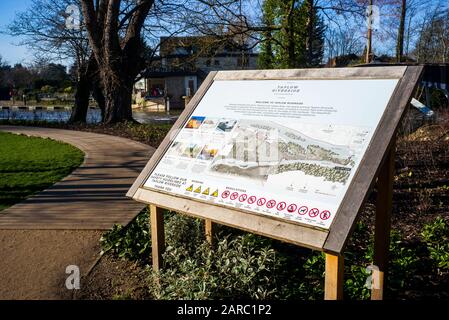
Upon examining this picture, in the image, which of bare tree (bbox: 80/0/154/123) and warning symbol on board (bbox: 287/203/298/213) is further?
bare tree (bbox: 80/0/154/123)

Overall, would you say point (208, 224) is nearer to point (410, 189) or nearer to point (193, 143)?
point (193, 143)

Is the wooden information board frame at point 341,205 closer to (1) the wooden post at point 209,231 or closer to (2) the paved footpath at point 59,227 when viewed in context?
(1) the wooden post at point 209,231

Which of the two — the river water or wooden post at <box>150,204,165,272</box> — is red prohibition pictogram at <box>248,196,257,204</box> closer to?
wooden post at <box>150,204,165,272</box>

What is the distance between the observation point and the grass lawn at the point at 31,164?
5.88 m

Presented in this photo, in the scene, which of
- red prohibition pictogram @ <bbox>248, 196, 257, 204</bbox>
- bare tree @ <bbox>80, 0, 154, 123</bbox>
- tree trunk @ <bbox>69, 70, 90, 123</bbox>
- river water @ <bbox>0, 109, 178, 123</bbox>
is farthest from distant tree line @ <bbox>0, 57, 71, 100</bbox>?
red prohibition pictogram @ <bbox>248, 196, 257, 204</bbox>

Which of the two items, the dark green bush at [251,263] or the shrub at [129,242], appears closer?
the dark green bush at [251,263]

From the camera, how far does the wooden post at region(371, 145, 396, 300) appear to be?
2680 millimetres

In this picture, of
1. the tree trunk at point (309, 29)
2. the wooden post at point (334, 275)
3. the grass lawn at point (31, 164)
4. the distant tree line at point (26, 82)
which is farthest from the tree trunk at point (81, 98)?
the distant tree line at point (26, 82)

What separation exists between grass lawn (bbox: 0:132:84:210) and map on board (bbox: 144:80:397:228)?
10.9 ft

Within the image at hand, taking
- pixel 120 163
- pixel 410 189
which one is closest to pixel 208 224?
pixel 410 189

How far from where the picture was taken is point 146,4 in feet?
47.3

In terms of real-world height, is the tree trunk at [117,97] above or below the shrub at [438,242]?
above

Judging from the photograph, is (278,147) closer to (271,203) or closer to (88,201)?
(271,203)

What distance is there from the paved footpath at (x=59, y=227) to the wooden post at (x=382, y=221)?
2282 mm
